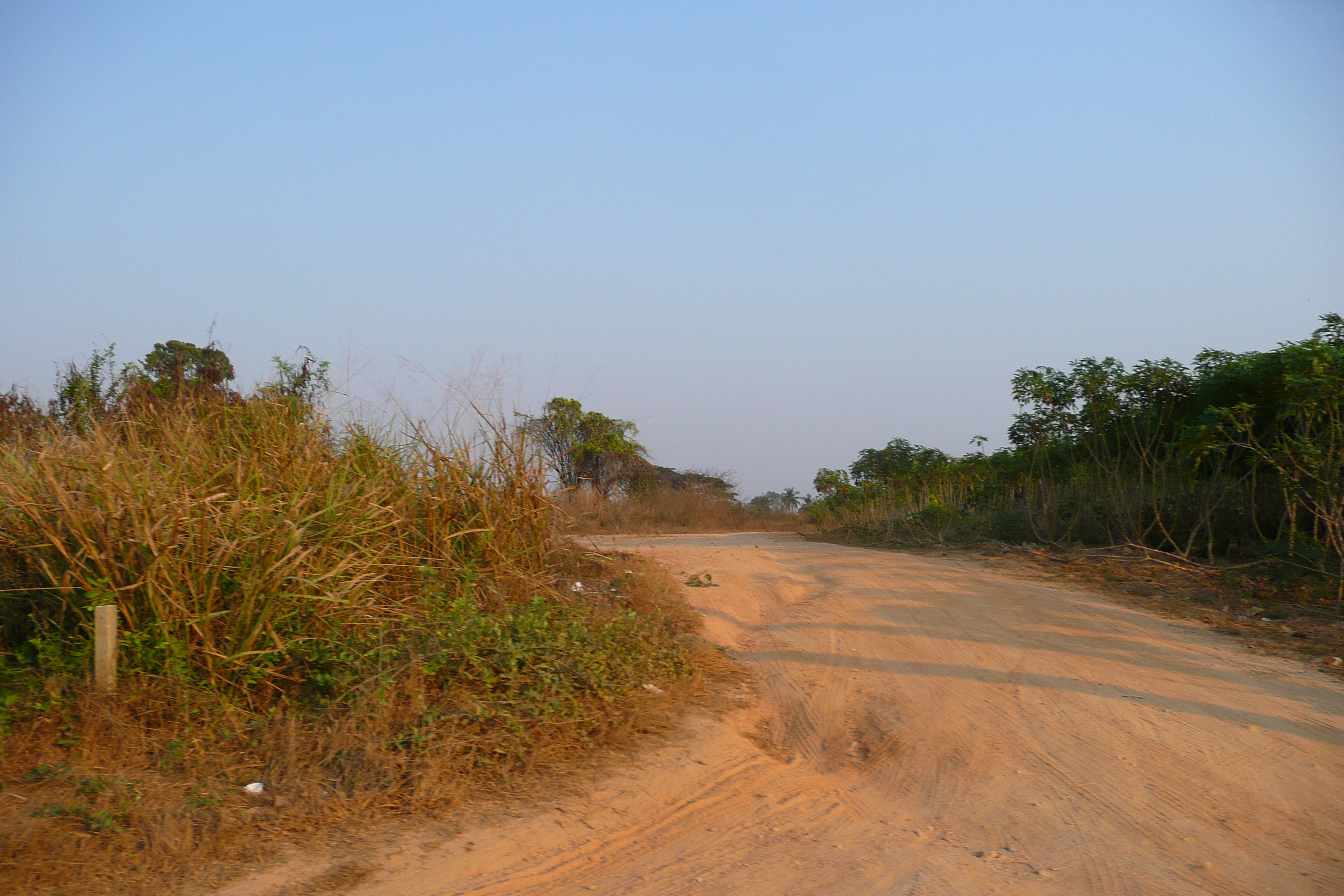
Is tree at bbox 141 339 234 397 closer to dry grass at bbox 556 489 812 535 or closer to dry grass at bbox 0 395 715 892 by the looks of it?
dry grass at bbox 0 395 715 892

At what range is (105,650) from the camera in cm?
399

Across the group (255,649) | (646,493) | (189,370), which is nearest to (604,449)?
(646,493)

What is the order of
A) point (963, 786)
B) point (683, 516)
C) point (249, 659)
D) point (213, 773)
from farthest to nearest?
point (683, 516) → point (249, 659) → point (963, 786) → point (213, 773)

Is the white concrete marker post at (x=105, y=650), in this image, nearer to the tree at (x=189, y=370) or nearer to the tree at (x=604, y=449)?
the tree at (x=189, y=370)

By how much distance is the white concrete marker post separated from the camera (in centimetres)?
396

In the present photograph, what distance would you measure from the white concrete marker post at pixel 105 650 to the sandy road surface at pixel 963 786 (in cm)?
161

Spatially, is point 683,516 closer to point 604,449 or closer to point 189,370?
point 604,449

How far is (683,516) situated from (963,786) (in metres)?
15.7

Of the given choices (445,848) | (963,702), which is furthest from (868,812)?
(445,848)

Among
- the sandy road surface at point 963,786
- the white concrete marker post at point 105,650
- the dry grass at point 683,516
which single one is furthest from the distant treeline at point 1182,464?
the white concrete marker post at point 105,650

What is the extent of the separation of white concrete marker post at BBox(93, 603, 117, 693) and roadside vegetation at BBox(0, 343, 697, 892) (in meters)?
0.05

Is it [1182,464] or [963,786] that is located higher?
[1182,464]

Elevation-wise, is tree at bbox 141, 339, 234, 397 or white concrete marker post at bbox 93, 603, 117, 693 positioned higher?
tree at bbox 141, 339, 234, 397

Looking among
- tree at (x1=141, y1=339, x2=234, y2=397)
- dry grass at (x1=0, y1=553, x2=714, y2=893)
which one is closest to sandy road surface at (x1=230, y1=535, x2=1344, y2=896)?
dry grass at (x1=0, y1=553, x2=714, y2=893)
